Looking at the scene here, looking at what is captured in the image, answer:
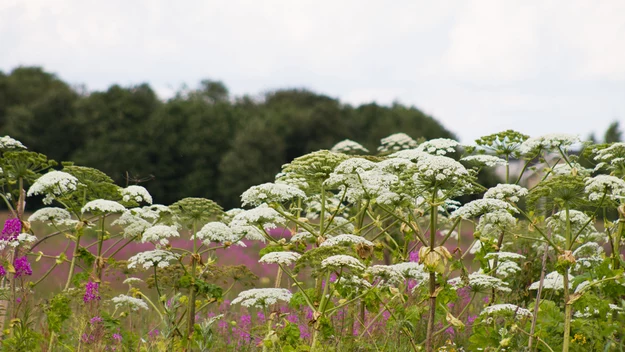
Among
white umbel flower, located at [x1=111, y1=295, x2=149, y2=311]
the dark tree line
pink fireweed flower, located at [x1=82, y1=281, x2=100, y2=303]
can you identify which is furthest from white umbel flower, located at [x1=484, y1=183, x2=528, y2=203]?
the dark tree line

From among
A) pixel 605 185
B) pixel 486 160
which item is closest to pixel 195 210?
pixel 486 160

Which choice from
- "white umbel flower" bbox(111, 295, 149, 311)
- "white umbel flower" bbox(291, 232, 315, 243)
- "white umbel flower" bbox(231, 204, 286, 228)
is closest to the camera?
"white umbel flower" bbox(231, 204, 286, 228)

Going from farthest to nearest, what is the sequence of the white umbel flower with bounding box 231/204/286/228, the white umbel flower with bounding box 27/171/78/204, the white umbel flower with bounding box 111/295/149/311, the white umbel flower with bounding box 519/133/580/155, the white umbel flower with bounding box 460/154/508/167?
the white umbel flower with bounding box 460/154/508/167
the white umbel flower with bounding box 519/133/580/155
the white umbel flower with bounding box 111/295/149/311
the white umbel flower with bounding box 27/171/78/204
the white umbel flower with bounding box 231/204/286/228

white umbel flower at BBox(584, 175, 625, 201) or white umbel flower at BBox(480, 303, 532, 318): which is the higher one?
white umbel flower at BBox(584, 175, 625, 201)

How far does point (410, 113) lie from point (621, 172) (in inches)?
1985

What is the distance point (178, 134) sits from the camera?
5497cm

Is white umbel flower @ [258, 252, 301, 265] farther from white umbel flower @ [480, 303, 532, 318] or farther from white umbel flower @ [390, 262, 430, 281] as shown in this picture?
white umbel flower @ [480, 303, 532, 318]

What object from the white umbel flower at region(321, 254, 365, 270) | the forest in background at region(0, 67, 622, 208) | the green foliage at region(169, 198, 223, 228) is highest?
the green foliage at region(169, 198, 223, 228)

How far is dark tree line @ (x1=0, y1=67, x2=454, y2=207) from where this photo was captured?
167 ft

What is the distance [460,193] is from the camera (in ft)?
24.3

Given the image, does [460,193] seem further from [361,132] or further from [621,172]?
[361,132]

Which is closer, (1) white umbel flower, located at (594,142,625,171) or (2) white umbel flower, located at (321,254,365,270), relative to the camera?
(2) white umbel flower, located at (321,254,365,270)

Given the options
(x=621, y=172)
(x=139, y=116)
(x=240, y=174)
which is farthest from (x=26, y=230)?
(x=139, y=116)

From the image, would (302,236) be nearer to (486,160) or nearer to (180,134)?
(486,160)
